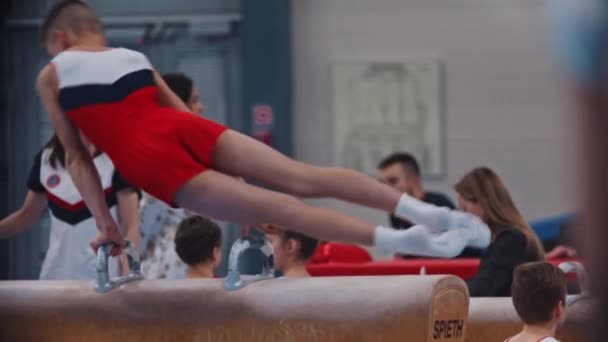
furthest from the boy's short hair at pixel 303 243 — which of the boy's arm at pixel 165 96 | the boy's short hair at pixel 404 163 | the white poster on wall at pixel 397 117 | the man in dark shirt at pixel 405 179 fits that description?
the white poster on wall at pixel 397 117

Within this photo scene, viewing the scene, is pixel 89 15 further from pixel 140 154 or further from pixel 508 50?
pixel 508 50

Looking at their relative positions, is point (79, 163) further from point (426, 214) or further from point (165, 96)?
point (426, 214)

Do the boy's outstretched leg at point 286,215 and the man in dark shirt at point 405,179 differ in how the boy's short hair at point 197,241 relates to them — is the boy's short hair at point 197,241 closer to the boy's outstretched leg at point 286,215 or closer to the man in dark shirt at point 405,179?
the boy's outstretched leg at point 286,215

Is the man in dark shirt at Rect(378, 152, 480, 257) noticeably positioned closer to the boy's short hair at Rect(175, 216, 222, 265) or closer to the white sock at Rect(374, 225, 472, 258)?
the boy's short hair at Rect(175, 216, 222, 265)

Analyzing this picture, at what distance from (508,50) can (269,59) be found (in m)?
2.01

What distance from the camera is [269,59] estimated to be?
7.58 m

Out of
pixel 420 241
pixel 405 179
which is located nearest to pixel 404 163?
pixel 405 179

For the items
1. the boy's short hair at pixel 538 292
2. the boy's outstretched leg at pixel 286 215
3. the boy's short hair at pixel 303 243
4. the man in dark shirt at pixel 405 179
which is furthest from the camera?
the man in dark shirt at pixel 405 179

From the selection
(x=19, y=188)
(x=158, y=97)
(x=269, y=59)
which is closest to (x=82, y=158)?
(x=158, y=97)

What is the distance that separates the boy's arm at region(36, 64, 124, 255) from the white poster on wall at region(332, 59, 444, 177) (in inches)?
196

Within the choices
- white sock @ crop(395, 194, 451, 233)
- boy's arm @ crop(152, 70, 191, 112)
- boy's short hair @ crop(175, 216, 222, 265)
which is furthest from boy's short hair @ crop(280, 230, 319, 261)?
white sock @ crop(395, 194, 451, 233)

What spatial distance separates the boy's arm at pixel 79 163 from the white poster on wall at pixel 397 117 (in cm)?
498

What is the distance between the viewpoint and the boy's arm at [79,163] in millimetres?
2668

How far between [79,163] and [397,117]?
512 centimetres
